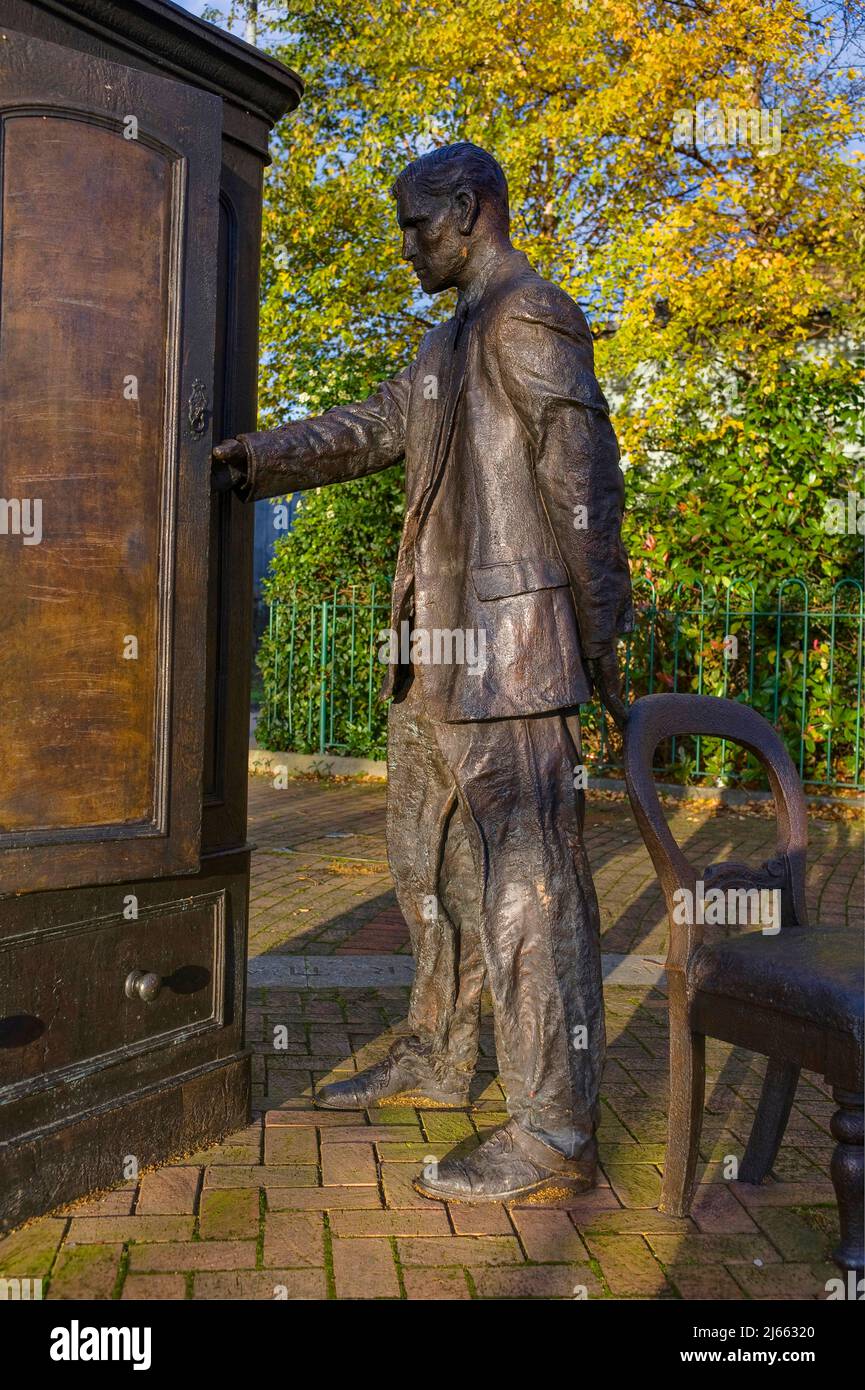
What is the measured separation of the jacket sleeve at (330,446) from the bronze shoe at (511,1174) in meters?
1.82

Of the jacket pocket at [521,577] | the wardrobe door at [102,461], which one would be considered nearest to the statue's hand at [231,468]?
the wardrobe door at [102,461]

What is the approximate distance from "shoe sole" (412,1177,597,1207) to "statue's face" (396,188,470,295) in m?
2.41

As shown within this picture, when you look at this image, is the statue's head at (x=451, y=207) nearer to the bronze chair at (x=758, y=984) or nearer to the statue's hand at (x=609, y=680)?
the statue's hand at (x=609, y=680)

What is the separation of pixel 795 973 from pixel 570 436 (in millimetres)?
1415

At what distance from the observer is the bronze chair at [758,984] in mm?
2760

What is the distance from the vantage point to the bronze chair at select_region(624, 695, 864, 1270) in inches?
109

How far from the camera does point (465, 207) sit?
3.57m

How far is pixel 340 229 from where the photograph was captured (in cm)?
1214

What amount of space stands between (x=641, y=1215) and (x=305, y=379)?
387 inches

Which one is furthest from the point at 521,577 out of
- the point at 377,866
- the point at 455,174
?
the point at 377,866

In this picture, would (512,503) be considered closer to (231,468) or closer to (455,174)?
(231,468)

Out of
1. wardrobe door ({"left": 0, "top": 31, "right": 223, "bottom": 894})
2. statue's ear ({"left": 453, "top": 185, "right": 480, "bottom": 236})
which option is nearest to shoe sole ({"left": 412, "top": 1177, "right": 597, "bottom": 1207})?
wardrobe door ({"left": 0, "top": 31, "right": 223, "bottom": 894})

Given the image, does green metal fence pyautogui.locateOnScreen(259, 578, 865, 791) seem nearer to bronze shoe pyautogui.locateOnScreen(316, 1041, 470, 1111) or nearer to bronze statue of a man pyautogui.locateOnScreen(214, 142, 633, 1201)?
bronze shoe pyautogui.locateOnScreen(316, 1041, 470, 1111)

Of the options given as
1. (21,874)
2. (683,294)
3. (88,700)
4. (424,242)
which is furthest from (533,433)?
(683,294)
